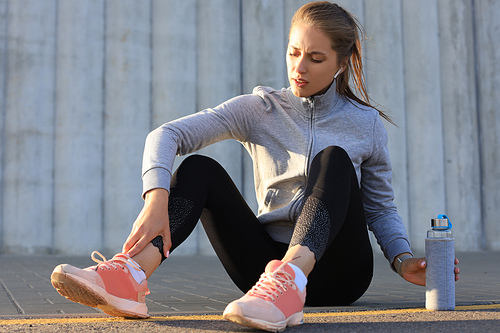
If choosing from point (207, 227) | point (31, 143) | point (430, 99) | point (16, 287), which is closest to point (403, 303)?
point (207, 227)

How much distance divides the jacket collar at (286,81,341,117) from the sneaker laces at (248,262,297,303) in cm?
63

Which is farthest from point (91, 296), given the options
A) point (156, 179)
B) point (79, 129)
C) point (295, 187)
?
point (79, 129)

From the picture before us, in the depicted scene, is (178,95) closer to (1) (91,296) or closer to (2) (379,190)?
(2) (379,190)

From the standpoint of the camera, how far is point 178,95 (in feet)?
18.2

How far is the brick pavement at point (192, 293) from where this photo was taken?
5.81ft

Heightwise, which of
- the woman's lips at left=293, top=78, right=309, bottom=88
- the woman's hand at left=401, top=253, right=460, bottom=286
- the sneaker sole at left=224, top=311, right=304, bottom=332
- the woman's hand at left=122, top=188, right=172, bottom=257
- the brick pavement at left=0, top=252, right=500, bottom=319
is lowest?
the brick pavement at left=0, top=252, right=500, bottom=319

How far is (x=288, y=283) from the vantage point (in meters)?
1.28

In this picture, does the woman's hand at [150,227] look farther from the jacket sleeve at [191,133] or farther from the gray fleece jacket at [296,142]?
the gray fleece jacket at [296,142]

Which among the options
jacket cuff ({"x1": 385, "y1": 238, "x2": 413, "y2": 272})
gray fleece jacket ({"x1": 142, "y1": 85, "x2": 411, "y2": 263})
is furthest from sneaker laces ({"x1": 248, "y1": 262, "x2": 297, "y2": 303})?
jacket cuff ({"x1": 385, "y1": 238, "x2": 413, "y2": 272})

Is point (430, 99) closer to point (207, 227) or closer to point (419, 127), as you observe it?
point (419, 127)

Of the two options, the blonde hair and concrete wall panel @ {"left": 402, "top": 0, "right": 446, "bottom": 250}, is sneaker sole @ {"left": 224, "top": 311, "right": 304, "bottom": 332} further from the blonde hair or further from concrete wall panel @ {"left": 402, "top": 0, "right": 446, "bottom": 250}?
concrete wall panel @ {"left": 402, "top": 0, "right": 446, "bottom": 250}

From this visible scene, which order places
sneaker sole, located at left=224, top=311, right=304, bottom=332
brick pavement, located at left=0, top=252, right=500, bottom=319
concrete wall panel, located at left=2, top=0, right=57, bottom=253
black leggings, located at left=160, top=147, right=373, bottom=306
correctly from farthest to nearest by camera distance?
concrete wall panel, located at left=2, top=0, right=57, bottom=253 → brick pavement, located at left=0, top=252, right=500, bottom=319 → black leggings, located at left=160, top=147, right=373, bottom=306 → sneaker sole, located at left=224, top=311, right=304, bottom=332

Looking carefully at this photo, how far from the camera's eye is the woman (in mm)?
1387

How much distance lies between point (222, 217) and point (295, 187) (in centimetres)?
23
